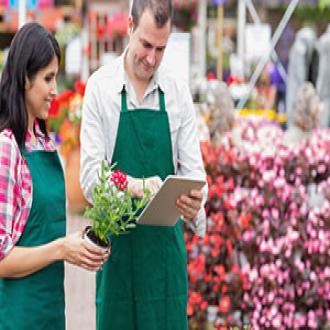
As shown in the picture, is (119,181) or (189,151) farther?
(189,151)

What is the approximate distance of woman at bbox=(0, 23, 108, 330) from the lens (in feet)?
8.71

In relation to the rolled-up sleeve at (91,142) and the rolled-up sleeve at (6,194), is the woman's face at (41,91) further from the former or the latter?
→ the rolled-up sleeve at (91,142)

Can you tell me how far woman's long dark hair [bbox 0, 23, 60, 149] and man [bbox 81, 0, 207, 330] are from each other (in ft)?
1.58

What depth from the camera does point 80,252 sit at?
2.66 m

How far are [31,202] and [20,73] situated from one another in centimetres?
36

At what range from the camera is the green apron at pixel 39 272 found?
274cm

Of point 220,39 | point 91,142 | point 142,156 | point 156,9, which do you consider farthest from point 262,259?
point 220,39

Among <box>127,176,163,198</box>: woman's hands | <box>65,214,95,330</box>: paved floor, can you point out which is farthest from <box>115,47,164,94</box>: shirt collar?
<box>65,214,95,330</box>: paved floor

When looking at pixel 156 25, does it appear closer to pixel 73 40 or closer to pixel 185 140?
pixel 185 140

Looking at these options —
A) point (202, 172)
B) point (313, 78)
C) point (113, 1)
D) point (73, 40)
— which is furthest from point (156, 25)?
point (113, 1)

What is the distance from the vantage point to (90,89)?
3.27m

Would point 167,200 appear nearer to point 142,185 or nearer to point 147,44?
point 142,185

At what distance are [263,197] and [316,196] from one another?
289 millimetres

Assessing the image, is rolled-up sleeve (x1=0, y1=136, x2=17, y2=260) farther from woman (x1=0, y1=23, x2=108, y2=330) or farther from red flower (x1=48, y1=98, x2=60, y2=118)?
red flower (x1=48, y1=98, x2=60, y2=118)
